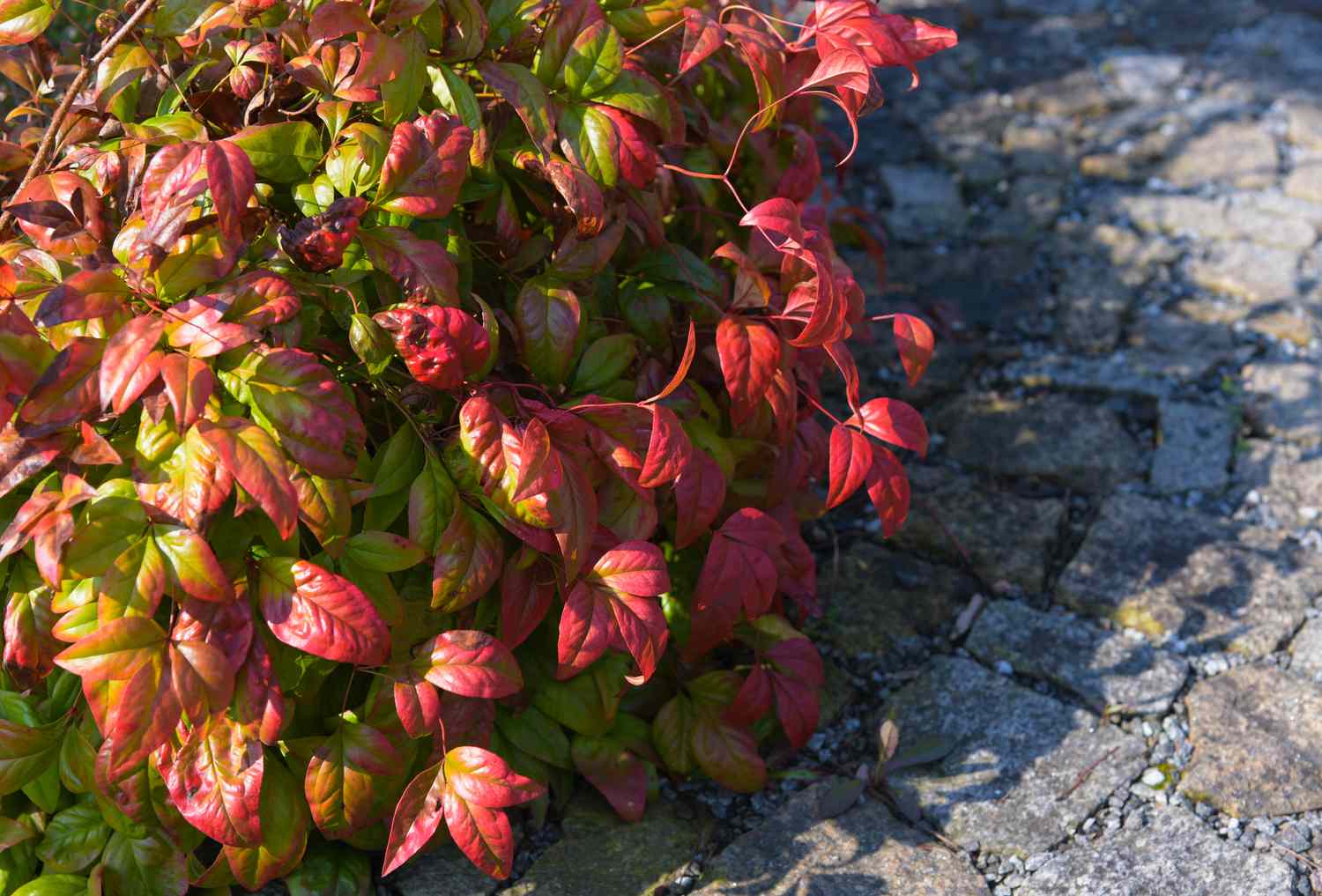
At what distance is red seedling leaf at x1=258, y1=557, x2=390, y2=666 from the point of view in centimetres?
138

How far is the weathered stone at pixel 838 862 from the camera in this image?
174 cm

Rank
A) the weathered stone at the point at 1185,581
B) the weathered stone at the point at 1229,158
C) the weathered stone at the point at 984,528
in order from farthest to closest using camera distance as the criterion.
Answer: the weathered stone at the point at 1229,158 < the weathered stone at the point at 984,528 < the weathered stone at the point at 1185,581

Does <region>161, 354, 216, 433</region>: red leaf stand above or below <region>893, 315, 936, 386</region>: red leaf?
above

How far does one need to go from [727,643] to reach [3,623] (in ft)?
3.45

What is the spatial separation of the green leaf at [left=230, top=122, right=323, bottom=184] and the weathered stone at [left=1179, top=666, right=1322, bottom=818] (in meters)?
1.55

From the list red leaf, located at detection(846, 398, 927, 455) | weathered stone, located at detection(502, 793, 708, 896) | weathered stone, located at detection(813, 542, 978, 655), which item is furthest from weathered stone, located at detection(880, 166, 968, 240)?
weathered stone, located at detection(502, 793, 708, 896)

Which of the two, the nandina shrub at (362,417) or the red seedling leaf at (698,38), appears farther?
the red seedling leaf at (698,38)

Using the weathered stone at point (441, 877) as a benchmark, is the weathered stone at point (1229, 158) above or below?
below

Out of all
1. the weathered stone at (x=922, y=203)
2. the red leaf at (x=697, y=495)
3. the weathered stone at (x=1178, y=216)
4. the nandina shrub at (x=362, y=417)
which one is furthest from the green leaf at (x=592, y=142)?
the weathered stone at (x=1178, y=216)

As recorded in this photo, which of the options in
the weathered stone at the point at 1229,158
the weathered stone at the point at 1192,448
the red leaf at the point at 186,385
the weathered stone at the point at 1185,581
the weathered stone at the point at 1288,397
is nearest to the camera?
the red leaf at the point at 186,385

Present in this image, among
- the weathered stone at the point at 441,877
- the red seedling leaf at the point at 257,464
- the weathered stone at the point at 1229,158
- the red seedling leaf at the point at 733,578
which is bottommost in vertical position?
the weathered stone at the point at 1229,158

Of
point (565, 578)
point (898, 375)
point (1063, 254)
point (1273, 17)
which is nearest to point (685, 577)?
point (565, 578)

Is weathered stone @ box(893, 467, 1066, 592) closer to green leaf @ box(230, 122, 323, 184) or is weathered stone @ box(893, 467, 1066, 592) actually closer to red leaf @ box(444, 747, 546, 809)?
red leaf @ box(444, 747, 546, 809)

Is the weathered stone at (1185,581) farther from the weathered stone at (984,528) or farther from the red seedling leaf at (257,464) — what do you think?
the red seedling leaf at (257,464)
